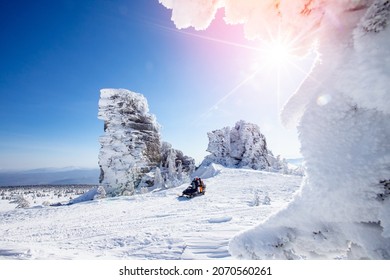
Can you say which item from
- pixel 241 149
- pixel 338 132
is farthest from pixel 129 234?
pixel 241 149

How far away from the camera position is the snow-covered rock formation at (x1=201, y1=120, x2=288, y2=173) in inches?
1287

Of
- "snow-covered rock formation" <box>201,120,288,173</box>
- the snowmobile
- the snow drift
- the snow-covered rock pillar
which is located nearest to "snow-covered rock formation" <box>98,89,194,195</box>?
the snow-covered rock pillar

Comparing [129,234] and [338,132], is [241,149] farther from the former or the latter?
[338,132]

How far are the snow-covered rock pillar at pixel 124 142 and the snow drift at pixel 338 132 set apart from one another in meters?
27.4

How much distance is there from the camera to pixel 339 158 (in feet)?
3.54

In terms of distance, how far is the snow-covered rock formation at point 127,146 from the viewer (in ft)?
95.7

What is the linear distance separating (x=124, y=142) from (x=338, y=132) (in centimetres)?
3092

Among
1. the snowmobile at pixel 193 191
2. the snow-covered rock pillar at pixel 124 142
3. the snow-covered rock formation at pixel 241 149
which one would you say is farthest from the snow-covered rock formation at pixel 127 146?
the snowmobile at pixel 193 191

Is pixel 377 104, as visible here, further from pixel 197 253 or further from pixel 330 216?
pixel 197 253

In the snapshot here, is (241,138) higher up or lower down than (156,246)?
higher up

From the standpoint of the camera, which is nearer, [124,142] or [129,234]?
[129,234]

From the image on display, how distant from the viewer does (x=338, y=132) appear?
108cm

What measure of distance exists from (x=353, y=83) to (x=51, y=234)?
9.81 meters
